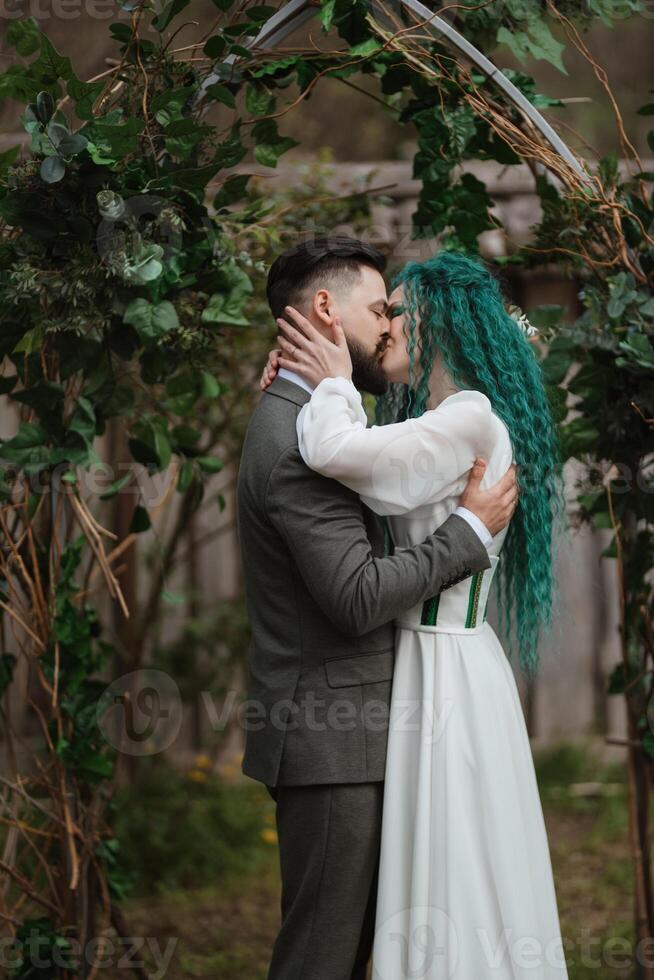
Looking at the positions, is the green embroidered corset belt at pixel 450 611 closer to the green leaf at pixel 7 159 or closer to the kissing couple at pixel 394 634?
the kissing couple at pixel 394 634

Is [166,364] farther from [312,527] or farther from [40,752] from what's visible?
[40,752]

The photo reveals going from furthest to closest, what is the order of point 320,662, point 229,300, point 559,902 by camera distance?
point 559,902 < point 229,300 < point 320,662

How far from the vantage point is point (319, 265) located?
6.97 ft

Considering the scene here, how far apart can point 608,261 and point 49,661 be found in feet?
5.21

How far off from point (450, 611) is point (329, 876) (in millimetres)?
535

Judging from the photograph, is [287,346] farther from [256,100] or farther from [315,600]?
[256,100]

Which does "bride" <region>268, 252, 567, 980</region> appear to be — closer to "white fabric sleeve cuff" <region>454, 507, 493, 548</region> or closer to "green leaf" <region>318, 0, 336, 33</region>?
"white fabric sleeve cuff" <region>454, 507, 493, 548</region>

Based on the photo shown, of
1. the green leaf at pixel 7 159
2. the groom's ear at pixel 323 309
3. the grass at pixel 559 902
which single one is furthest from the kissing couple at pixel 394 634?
the grass at pixel 559 902

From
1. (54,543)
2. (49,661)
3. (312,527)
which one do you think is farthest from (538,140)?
(49,661)

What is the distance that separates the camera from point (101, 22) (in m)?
4.40

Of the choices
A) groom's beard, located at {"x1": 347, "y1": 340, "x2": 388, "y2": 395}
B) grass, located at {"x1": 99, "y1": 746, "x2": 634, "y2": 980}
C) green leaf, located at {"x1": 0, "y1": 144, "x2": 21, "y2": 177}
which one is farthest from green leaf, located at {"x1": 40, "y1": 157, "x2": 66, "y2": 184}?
grass, located at {"x1": 99, "y1": 746, "x2": 634, "y2": 980}

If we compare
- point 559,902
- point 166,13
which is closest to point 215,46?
point 166,13

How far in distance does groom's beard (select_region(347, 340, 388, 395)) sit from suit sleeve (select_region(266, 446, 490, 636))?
272mm

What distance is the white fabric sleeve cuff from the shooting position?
197 centimetres
